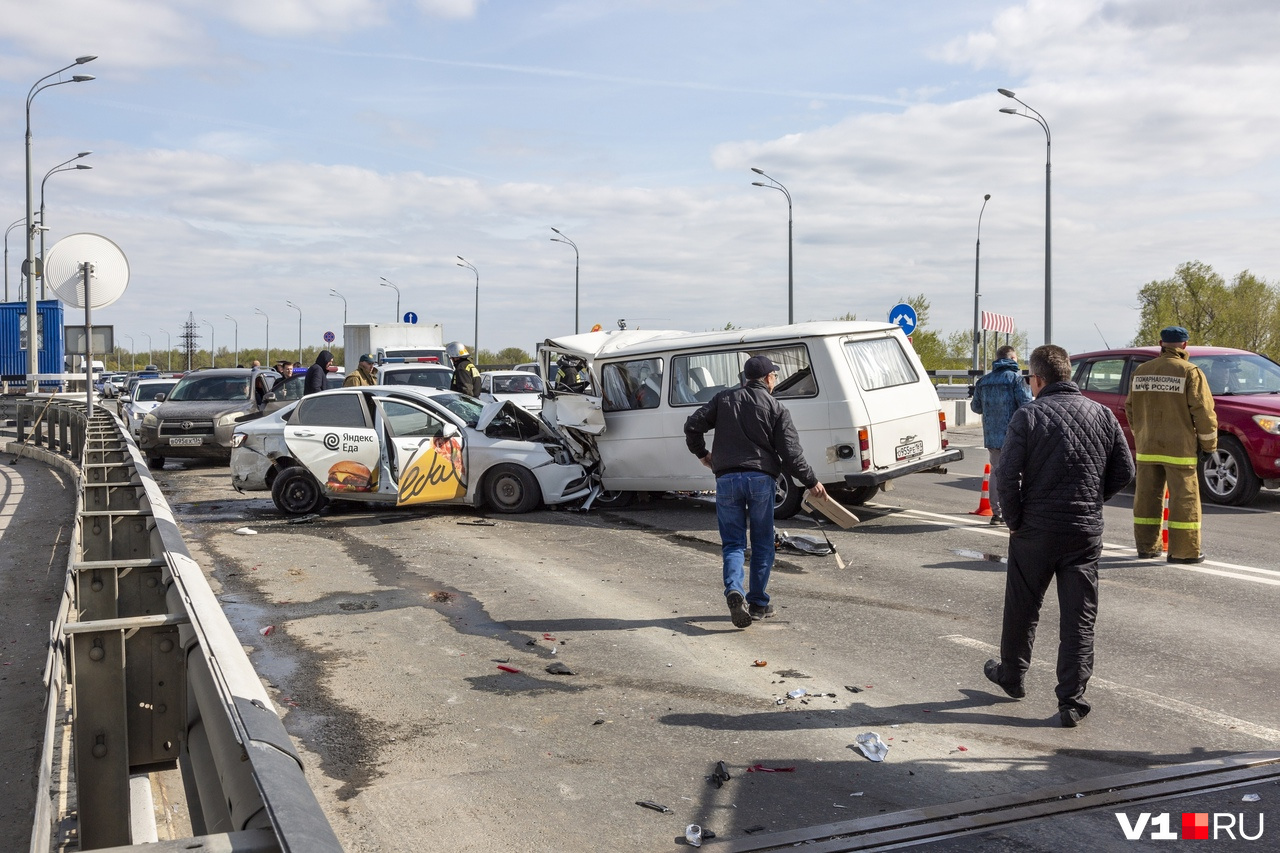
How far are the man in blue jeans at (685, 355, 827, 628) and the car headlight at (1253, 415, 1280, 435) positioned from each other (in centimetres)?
724

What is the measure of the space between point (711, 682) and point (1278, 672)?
3.07 meters

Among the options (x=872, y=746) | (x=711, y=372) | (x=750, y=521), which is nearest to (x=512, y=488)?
(x=711, y=372)

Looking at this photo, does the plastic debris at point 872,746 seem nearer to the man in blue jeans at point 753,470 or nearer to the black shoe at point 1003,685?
the black shoe at point 1003,685

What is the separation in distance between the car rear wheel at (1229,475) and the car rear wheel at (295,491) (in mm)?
10151

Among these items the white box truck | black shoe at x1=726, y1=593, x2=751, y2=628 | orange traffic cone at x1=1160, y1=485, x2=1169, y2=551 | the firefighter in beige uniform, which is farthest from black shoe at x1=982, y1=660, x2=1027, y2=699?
the white box truck

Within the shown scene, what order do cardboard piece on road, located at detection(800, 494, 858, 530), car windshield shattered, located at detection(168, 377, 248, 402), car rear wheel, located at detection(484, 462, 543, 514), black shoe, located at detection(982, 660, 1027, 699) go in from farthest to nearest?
car windshield shattered, located at detection(168, 377, 248, 402) < car rear wheel, located at detection(484, 462, 543, 514) < cardboard piece on road, located at detection(800, 494, 858, 530) < black shoe, located at detection(982, 660, 1027, 699)

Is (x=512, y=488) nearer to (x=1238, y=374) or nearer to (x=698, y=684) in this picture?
(x=698, y=684)

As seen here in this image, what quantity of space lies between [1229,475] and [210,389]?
53.9 feet

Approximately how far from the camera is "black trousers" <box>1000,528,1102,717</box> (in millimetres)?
5465

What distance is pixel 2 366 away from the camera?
38.6 m

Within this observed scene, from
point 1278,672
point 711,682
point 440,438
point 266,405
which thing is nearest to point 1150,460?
point 1278,672

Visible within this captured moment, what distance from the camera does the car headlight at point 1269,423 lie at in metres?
12.3

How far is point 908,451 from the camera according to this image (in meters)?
11.9

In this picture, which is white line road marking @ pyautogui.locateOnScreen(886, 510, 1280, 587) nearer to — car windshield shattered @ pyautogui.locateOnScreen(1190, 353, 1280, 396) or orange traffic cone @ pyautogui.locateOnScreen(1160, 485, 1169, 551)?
orange traffic cone @ pyautogui.locateOnScreen(1160, 485, 1169, 551)
